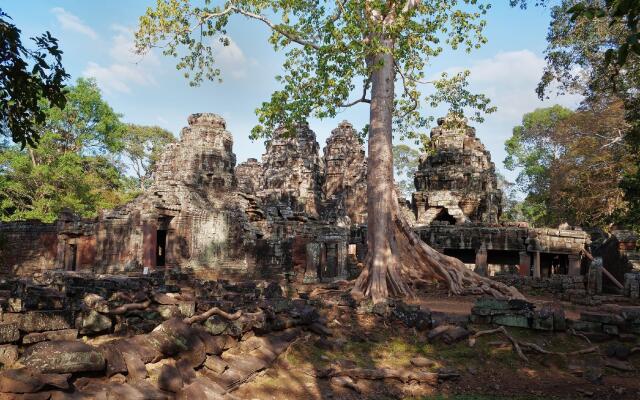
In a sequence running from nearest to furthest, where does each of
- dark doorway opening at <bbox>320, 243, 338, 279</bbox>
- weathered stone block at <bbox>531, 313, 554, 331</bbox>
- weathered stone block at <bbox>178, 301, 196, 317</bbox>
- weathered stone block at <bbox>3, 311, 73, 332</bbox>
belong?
weathered stone block at <bbox>3, 311, 73, 332</bbox> → weathered stone block at <bbox>178, 301, 196, 317</bbox> → weathered stone block at <bbox>531, 313, 554, 331</bbox> → dark doorway opening at <bbox>320, 243, 338, 279</bbox>

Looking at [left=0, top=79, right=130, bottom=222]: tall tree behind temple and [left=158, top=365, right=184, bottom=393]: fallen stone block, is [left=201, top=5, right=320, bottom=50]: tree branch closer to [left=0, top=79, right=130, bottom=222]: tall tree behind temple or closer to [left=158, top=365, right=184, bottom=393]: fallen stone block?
[left=158, top=365, right=184, bottom=393]: fallen stone block

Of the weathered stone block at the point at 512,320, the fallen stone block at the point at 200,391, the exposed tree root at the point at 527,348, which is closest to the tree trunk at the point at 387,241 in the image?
the weathered stone block at the point at 512,320

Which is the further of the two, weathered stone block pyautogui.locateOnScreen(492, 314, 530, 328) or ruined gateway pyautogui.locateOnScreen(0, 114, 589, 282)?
ruined gateway pyautogui.locateOnScreen(0, 114, 589, 282)

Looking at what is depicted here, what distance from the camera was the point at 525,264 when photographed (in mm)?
18766

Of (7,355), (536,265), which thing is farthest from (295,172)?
(7,355)

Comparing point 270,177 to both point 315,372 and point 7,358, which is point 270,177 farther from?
point 7,358

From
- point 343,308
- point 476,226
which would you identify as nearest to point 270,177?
point 476,226

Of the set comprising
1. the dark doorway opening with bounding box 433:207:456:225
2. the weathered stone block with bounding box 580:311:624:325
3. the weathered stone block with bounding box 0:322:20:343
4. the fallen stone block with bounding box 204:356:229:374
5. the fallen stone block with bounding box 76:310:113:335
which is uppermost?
the dark doorway opening with bounding box 433:207:456:225

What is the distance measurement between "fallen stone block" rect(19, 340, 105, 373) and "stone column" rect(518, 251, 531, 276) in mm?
17610

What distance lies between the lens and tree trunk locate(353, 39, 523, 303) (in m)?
11.4

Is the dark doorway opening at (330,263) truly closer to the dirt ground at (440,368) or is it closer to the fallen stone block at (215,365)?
the dirt ground at (440,368)

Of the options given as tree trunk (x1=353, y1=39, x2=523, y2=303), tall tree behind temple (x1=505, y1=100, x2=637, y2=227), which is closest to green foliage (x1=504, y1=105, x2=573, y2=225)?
tall tree behind temple (x1=505, y1=100, x2=637, y2=227)

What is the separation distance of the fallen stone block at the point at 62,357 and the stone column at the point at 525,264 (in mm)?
17610

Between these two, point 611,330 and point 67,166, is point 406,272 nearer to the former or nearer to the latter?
point 611,330
